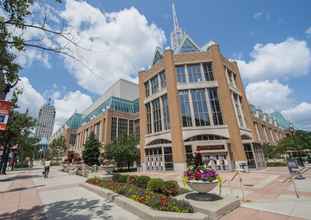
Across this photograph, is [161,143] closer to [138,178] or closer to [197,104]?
[197,104]

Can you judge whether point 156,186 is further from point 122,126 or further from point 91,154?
point 122,126

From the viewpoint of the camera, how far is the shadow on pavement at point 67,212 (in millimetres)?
6066

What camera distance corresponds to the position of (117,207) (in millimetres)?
7023

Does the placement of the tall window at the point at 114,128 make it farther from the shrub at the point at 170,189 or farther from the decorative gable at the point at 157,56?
the shrub at the point at 170,189

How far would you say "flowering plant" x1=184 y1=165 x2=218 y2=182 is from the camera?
648cm

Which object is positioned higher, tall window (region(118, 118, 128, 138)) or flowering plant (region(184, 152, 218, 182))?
tall window (region(118, 118, 128, 138))

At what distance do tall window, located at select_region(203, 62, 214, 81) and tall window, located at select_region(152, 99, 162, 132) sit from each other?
9.14 meters

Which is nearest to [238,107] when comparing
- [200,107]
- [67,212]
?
[200,107]

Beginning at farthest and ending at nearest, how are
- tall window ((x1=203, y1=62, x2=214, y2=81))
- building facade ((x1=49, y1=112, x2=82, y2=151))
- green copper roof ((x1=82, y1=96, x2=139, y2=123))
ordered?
building facade ((x1=49, y1=112, x2=82, y2=151))
green copper roof ((x1=82, y1=96, x2=139, y2=123))
tall window ((x1=203, y1=62, x2=214, y2=81))

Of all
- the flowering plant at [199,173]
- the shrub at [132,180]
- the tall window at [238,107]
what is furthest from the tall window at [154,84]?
the flowering plant at [199,173]

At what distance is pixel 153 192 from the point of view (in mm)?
8375

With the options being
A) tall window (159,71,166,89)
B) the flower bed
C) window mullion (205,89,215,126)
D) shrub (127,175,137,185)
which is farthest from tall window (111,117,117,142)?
shrub (127,175,137,185)

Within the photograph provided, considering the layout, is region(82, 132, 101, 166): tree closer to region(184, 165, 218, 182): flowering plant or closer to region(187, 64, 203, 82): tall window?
Result: region(187, 64, 203, 82): tall window

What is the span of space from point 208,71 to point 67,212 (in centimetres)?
2554
